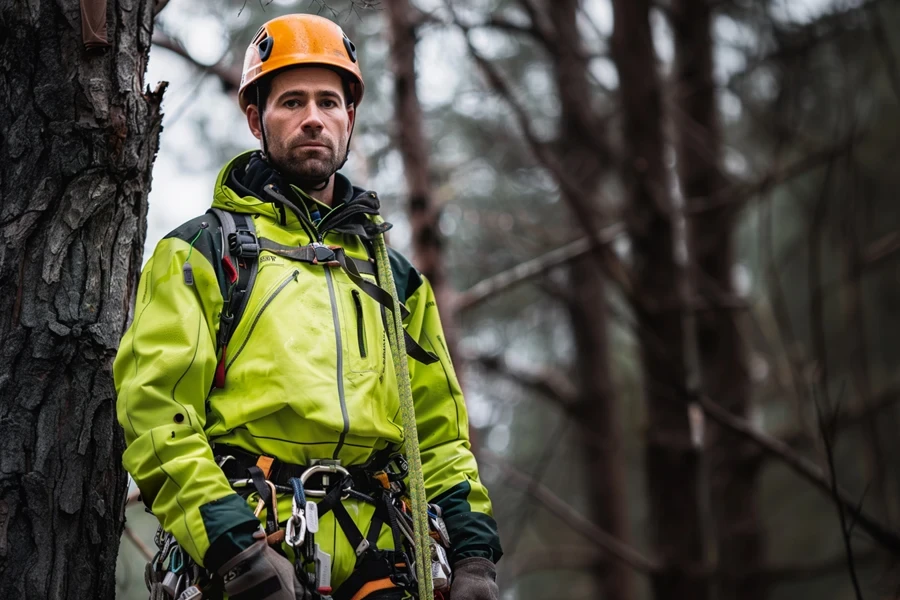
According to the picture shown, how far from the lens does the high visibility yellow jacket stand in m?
2.50

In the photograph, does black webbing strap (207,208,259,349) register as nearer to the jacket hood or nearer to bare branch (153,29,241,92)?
the jacket hood

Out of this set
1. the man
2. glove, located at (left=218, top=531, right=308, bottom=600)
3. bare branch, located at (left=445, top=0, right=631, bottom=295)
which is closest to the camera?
glove, located at (left=218, top=531, right=308, bottom=600)

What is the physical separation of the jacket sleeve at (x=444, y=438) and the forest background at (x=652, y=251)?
0.93 m

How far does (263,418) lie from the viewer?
2.70 m

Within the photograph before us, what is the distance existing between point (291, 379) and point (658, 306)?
17.7 feet

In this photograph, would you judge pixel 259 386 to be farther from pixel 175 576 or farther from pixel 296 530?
pixel 175 576

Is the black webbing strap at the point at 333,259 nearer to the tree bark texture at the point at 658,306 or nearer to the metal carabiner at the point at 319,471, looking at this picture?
the metal carabiner at the point at 319,471

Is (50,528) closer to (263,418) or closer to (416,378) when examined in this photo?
(263,418)

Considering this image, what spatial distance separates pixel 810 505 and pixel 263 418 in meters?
14.5

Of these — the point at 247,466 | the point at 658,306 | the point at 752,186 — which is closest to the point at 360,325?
the point at 247,466

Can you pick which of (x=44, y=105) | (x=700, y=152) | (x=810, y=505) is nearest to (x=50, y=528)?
(x=44, y=105)

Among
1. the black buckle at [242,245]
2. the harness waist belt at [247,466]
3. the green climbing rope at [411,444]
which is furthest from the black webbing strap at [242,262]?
the green climbing rope at [411,444]

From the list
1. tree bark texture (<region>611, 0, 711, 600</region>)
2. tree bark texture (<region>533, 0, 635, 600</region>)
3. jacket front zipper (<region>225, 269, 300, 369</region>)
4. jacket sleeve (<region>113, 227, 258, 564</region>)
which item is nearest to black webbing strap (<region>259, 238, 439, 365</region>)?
jacket front zipper (<region>225, 269, 300, 369</region>)

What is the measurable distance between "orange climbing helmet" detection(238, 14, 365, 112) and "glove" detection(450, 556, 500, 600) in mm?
1600
